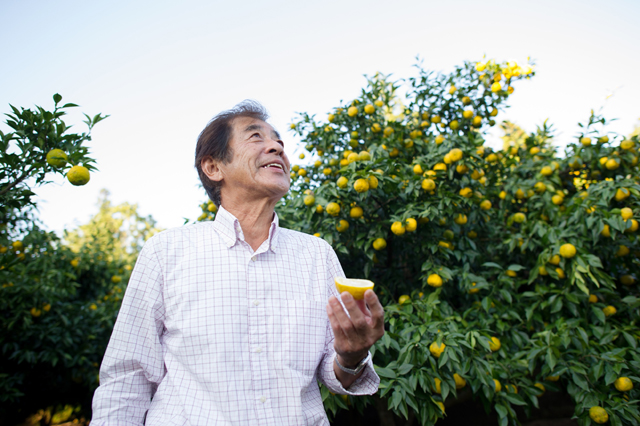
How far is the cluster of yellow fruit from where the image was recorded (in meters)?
1.65

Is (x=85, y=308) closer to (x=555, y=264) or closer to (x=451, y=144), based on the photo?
(x=451, y=144)

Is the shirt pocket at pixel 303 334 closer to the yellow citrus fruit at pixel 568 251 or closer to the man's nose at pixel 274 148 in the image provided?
the man's nose at pixel 274 148

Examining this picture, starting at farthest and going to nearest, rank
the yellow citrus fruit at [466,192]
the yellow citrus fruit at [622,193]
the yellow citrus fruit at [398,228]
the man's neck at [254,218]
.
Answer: the yellow citrus fruit at [466,192], the yellow citrus fruit at [622,193], the yellow citrus fruit at [398,228], the man's neck at [254,218]

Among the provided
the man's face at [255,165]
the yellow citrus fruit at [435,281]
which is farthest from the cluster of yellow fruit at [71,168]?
the yellow citrus fruit at [435,281]

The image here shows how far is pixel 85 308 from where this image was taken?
484 cm

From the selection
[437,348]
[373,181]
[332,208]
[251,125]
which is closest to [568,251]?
[437,348]

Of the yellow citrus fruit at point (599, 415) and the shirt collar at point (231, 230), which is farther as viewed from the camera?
the yellow citrus fruit at point (599, 415)

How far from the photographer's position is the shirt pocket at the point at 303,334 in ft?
4.03

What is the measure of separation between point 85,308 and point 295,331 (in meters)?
4.69

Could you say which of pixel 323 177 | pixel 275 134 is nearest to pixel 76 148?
pixel 275 134

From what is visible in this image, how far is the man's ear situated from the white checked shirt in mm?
357

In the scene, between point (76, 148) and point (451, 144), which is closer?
point (76, 148)

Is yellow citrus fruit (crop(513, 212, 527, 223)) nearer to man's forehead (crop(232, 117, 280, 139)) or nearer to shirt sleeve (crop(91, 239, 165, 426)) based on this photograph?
man's forehead (crop(232, 117, 280, 139))

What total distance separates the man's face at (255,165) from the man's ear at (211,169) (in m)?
0.03
